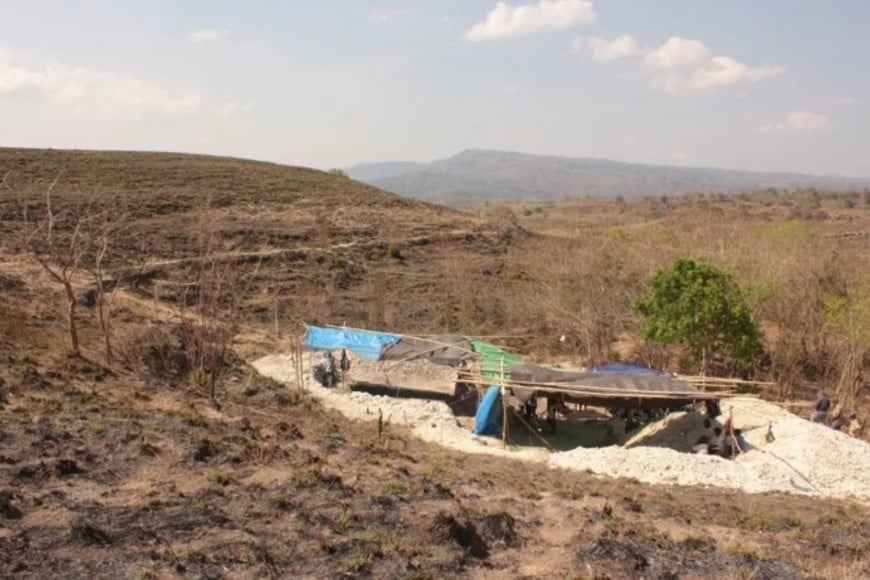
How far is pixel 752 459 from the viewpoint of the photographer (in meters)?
12.2

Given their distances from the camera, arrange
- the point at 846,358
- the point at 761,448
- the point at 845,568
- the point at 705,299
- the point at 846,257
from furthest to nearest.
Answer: the point at 846,257
the point at 846,358
the point at 705,299
the point at 761,448
the point at 845,568

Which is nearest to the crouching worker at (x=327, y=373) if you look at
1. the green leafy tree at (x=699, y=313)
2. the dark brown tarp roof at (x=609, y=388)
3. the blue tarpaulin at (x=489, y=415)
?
the blue tarpaulin at (x=489, y=415)

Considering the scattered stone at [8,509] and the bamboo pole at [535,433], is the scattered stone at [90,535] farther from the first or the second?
the bamboo pole at [535,433]

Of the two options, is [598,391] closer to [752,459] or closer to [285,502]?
[752,459]

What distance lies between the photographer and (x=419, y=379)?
1727 cm

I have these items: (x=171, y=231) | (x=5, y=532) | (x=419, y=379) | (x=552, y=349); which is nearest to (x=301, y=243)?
(x=171, y=231)

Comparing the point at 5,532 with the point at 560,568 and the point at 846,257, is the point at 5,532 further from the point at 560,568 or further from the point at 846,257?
the point at 846,257

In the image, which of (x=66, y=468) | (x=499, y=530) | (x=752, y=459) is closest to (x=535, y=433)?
(x=752, y=459)

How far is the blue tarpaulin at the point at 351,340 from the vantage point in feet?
59.9

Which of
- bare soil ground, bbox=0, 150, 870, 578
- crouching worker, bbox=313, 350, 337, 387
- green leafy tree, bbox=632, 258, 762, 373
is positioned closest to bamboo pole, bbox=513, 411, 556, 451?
bare soil ground, bbox=0, 150, 870, 578

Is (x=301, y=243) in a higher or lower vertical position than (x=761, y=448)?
higher

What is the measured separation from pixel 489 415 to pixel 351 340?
5.64 meters

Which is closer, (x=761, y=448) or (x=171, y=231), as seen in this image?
(x=761, y=448)

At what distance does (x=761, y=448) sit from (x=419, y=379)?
25.7 feet
